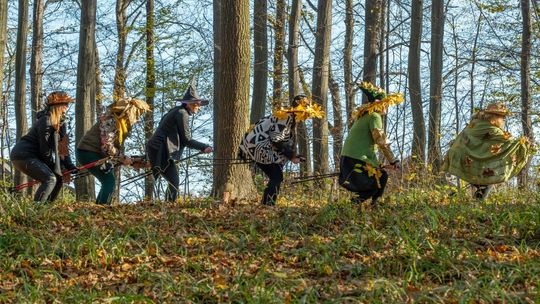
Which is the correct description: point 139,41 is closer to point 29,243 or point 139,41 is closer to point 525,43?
point 525,43

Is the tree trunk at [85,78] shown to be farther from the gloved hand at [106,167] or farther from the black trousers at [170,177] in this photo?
the black trousers at [170,177]

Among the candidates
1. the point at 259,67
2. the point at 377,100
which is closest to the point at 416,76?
the point at 259,67

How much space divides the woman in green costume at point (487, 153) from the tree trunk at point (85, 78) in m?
8.32

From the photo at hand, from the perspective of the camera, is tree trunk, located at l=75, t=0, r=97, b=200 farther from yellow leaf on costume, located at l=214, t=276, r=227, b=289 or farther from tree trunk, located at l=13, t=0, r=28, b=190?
yellow leaf on costume, located at l=214, t=276, r=227, b=289

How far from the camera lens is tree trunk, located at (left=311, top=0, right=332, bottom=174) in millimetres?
16094

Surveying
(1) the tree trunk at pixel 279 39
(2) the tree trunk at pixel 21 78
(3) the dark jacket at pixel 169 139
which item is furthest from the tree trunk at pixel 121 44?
(3) the dark jacket at pixel 169 139

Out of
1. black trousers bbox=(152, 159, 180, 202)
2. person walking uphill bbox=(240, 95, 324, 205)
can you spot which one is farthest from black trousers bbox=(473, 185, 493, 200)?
black trousers bbox=(152, 159, 180, 202)

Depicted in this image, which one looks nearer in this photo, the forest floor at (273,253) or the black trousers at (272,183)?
the forest floor at (273,253)

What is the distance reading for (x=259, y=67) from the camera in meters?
16.8

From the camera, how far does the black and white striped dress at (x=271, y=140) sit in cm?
938

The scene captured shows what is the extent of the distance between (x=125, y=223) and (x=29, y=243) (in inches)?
43.7

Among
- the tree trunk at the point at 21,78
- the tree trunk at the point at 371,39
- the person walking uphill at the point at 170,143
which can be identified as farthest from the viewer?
the tree trunk at the point at 21,78

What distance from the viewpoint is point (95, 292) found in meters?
5.63

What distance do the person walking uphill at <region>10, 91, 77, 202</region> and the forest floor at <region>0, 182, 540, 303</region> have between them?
881mm
